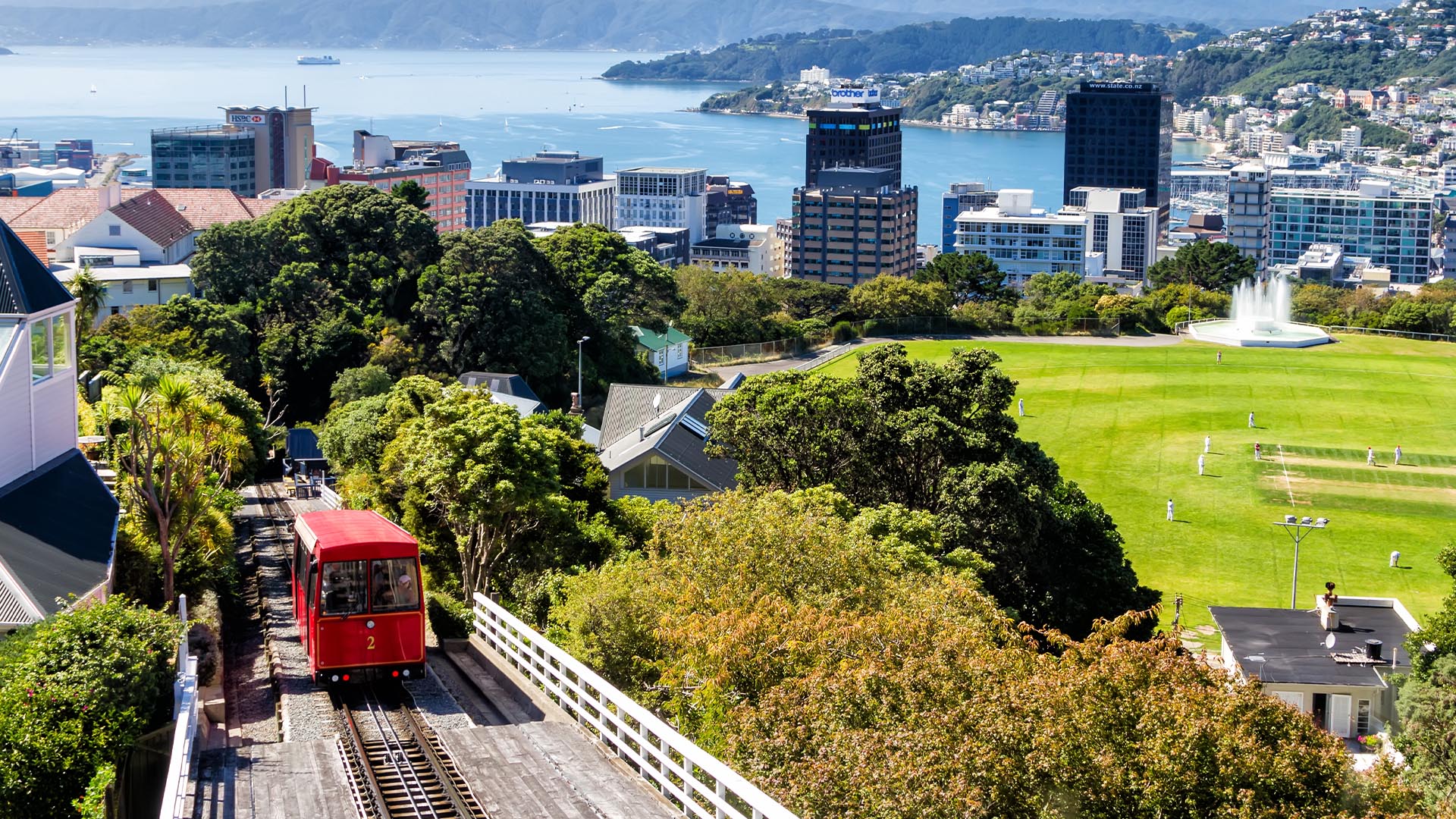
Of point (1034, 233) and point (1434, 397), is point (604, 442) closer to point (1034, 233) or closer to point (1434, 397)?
point (1434, 397)

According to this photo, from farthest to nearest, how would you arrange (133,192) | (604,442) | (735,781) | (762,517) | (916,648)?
1. (133,192)
2. (604,442)
3. (762,517)
4. (916,648)
5. (735,781)

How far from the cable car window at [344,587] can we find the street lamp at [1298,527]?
33304 millimetres

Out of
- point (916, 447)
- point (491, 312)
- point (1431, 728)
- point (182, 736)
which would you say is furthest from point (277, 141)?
point (182, 736)

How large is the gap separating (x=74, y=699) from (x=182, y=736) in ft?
4.81

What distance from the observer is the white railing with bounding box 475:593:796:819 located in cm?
1273

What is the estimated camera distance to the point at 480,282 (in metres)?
61.3

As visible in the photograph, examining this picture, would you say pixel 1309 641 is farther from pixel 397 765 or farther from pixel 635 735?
pixel 397 765

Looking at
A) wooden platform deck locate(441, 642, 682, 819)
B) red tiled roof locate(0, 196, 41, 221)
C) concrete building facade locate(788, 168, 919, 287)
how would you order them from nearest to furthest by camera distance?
wooden platform deck locate(441, 642, 682, 819)
red tiled roof locate(0, 196, 41, 221)
concrete building facade locate(788, 168, 919, 287)

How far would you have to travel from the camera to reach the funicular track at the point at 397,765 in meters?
15.1

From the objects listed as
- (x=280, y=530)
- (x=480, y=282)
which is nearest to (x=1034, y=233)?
(x=480, y=282)

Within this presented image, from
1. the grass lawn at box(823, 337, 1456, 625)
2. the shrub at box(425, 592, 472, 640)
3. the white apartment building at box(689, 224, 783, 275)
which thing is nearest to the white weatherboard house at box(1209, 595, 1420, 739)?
the grass lawn at box(823, 337, 1456, 625)

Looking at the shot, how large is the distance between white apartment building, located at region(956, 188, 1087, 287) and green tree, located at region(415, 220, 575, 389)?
427ft

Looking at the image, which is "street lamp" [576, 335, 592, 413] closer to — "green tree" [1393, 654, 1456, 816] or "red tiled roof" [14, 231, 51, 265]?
"green tree" [1393, 654, 1456, 816]

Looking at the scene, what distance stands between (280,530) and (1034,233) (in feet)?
529
